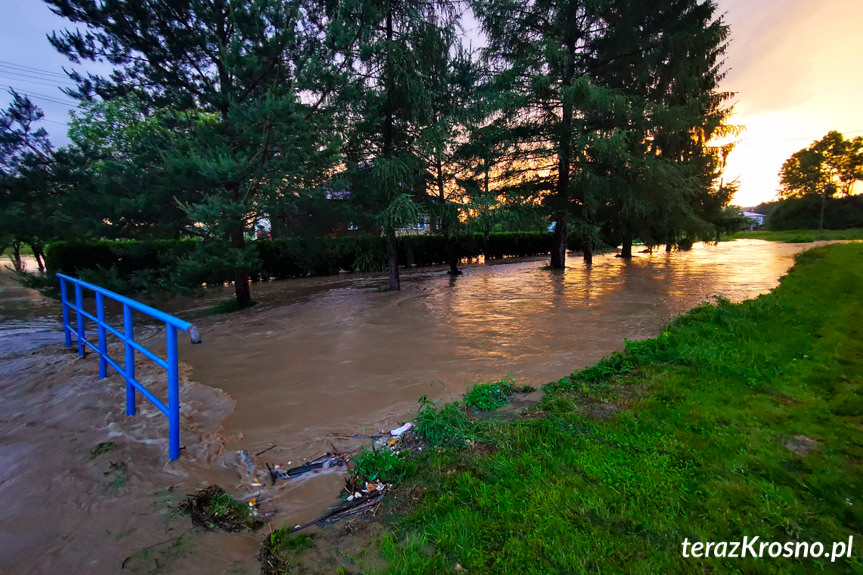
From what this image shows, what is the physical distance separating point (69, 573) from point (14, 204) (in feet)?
27.8

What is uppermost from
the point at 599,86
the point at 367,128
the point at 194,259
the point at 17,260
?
the point at 599,86

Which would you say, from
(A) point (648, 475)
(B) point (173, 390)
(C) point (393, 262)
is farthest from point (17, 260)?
(A) point (648, 475)

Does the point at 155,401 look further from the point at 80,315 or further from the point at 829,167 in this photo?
the point at 829,167

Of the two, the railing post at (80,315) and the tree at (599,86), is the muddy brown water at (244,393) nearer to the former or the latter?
the railing post at (80,315)

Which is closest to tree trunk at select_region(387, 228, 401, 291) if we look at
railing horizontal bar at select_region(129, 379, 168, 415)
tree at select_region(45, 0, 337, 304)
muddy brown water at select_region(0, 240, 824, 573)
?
muddy brown water at select_region(0, 240, 824, 573)

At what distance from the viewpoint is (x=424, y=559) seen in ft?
6.15

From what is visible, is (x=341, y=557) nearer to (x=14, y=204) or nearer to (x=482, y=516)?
(x=482, y=516)

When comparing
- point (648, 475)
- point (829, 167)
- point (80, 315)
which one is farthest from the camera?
point (829, 167)

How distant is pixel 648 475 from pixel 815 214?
67.0m

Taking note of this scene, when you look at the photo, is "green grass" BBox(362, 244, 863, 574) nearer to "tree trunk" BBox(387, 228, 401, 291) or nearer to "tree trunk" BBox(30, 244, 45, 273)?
"tree trunk" BBox(387, 228, 401, 291)

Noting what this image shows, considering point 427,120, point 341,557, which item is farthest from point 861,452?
point 427,120

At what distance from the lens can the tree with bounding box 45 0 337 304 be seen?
7.21m

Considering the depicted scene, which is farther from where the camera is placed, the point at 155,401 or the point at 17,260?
the point at 17,260

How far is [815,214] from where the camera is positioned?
48.9m
